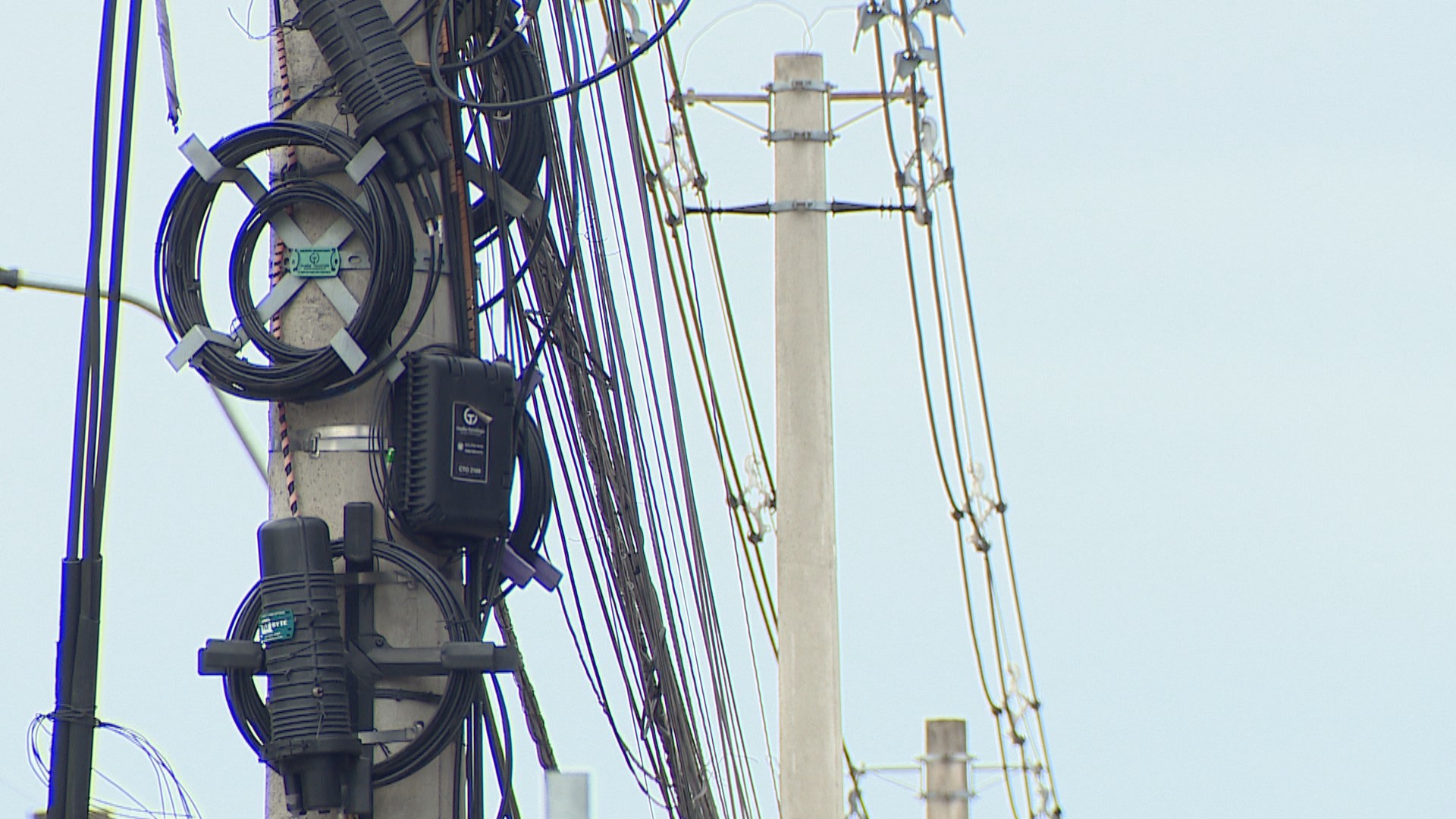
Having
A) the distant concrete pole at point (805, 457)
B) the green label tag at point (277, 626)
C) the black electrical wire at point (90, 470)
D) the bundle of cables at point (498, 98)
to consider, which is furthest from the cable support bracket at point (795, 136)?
the green label tag at point (277, 626)

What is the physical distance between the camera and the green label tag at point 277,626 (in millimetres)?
4500

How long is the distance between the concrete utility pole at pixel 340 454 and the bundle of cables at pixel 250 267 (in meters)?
0.05

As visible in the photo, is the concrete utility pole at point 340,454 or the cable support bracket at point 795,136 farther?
the cable support bracket at point 795,136

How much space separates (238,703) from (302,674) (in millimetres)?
190

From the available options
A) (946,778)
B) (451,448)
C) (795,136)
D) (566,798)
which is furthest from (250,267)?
(946,778)

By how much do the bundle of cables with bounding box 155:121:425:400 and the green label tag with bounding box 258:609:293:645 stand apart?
0.48 m

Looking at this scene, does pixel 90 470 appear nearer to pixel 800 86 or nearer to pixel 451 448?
pixel 451 448

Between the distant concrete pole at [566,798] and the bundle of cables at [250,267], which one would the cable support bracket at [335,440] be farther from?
the distant concrete pole at [566,798]

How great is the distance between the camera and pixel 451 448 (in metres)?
4.62

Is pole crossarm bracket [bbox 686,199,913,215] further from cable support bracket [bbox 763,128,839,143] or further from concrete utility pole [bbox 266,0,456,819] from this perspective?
concrete utility pole [bbox 266,0,456,819]

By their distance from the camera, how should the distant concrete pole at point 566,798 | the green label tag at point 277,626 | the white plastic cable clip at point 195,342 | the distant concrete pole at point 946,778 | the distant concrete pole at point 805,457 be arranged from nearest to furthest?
the distant concrete pole at point 566,798
the green label tag at point 277,626
the white plastic cable clip at point 195,342
the distant concrete pole at point 805,457
the distant concrete pole at point 946,778

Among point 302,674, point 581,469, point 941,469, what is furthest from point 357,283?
point 941,469

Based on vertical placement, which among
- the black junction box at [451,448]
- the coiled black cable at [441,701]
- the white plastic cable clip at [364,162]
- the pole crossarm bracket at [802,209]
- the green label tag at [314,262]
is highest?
the pole crossarm bracket at [802,209]

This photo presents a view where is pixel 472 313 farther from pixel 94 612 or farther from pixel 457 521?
pixel 94 612
